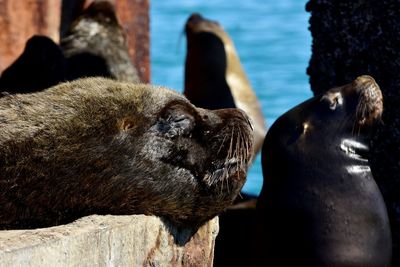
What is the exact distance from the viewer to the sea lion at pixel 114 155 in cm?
460

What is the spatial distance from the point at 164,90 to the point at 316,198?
116 cm

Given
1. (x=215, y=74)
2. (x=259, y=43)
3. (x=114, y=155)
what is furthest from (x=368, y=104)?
(x=259, y=43)

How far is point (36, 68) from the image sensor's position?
7723mm

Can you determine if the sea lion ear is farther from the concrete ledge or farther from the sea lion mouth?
the sea lion mouth

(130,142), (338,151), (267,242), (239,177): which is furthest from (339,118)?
(130,142)

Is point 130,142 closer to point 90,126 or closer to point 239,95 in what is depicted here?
point 90,126

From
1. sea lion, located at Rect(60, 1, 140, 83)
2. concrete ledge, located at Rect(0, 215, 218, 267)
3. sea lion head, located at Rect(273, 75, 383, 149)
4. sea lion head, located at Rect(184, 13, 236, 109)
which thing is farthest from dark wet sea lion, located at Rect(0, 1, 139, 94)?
concrete ledge, located at Rect(0, 215, 218, 267)

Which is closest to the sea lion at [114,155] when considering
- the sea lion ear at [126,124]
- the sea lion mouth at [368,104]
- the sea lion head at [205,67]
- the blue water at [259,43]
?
the sea lion ear at [126,124]

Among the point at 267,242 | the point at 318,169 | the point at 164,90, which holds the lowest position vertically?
the point at 267,242

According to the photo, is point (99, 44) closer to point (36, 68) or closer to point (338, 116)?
point (36, 68)

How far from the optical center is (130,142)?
189 inches

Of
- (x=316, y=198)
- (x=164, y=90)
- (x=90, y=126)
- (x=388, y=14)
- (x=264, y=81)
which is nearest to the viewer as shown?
(x=90, y=126)

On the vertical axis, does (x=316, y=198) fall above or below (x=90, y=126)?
below

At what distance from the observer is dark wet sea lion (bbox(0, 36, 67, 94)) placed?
24.6ft
